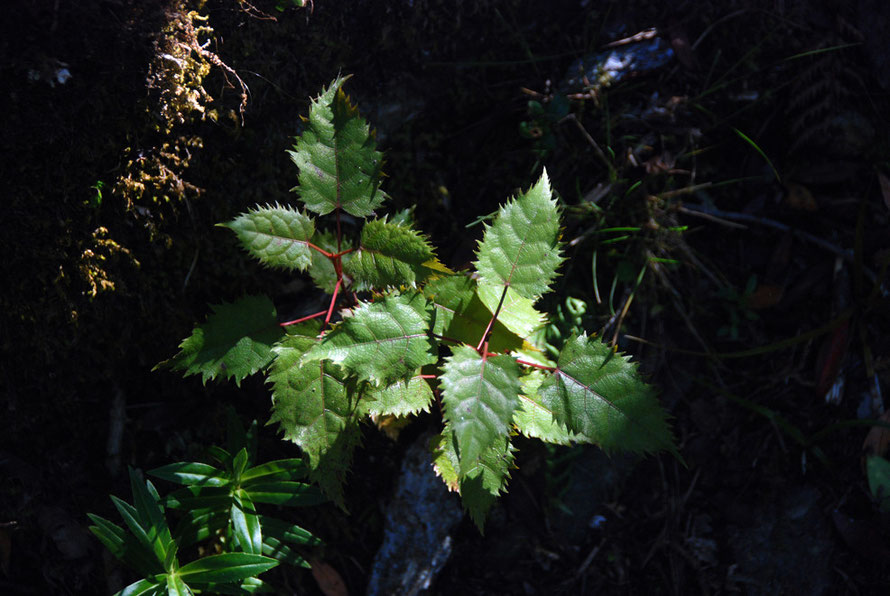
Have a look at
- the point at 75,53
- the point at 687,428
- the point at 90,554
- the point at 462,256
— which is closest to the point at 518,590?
the point at 687,428

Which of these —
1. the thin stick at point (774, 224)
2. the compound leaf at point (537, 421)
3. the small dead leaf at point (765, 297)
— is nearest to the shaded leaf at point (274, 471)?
the compound leaf at point (537, 421)

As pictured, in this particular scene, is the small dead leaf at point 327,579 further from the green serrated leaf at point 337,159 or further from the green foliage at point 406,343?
the green serrated leaf at point 337,159

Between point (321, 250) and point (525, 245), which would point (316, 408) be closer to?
point (321, 250)

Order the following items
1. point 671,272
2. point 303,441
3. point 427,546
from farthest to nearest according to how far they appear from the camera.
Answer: point 671,272
point 427,546
point 303,441

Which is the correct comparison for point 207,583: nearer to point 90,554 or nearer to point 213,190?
point 90,554

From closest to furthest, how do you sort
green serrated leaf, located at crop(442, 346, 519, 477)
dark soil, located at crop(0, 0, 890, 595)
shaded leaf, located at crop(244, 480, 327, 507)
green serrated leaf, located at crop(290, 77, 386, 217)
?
green serrated leaf, located at crop(442, 346, 519, 477)
green serrated leaf, located at crop(290, 77, 386, 217)
shaded leaf, located at crop(244, 480, 327, 507)
dark soil, located at crop(0, 0, 890, 595)

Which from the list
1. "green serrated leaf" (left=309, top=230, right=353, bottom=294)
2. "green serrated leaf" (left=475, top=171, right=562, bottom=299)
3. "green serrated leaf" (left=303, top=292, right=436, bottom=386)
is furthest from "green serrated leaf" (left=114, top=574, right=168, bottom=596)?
"green serrated leaf" (left=475, top=171, right=562, bottom=299)

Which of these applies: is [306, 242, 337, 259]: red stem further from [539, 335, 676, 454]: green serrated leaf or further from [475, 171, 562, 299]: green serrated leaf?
[539, 335, 676, 454]: green serrated leaf
